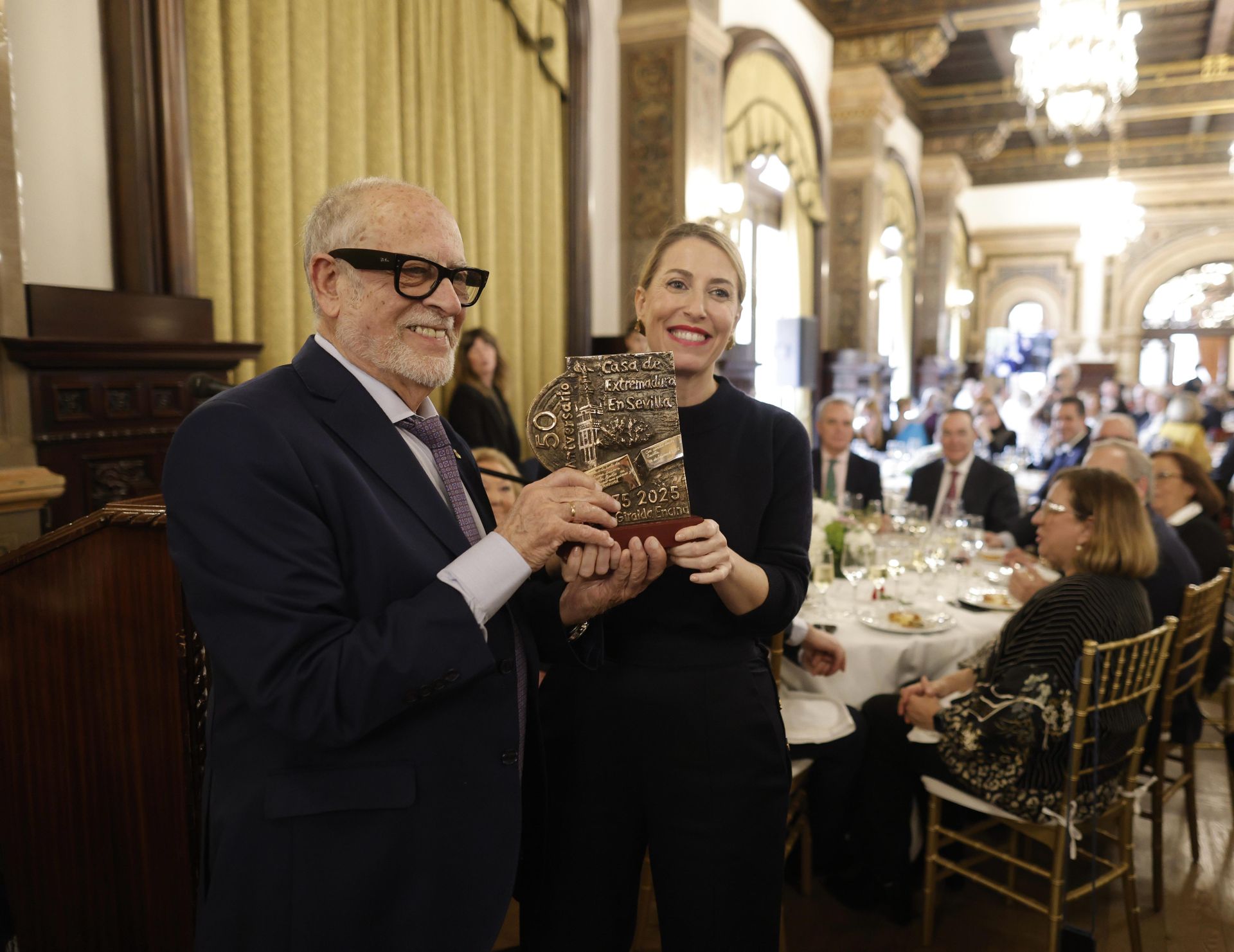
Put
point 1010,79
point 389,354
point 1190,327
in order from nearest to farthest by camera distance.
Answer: point 389,354 < point 1010,79 < point 1190,327

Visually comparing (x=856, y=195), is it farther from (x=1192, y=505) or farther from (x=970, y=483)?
(x=1192, y=505)

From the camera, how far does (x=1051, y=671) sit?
2.36 meters

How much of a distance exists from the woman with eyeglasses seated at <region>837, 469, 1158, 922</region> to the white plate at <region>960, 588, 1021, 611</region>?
2.28ft

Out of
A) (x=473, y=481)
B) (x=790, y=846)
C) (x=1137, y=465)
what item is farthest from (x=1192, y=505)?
(x=473, y=481)

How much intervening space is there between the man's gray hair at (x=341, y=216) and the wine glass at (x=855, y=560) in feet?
8.14

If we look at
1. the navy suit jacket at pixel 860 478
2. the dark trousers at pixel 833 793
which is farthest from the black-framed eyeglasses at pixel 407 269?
the navy suit jacket at pixel 860 478

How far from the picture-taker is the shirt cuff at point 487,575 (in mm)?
1153

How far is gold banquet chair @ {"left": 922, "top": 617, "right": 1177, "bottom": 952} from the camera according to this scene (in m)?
2.32

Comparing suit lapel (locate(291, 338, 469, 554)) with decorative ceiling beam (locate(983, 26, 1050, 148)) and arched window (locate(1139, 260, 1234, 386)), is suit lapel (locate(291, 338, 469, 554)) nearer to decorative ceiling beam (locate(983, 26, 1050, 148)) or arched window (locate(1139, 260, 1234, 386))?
decorative ceiling beam (locate(983, 26, 1050, 148))

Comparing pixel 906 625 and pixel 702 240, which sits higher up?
pixel 702 240

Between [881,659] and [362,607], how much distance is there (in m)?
2.25

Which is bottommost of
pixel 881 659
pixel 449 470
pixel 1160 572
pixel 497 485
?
pixel 881 659

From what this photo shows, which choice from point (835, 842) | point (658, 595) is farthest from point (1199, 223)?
point (658, 595)

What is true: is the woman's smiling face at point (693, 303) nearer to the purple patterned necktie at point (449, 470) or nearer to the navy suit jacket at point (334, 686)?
the purple patterned necktie at point (449, 470)
